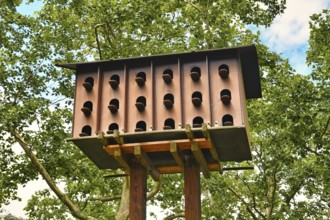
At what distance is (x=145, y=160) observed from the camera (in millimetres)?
5539

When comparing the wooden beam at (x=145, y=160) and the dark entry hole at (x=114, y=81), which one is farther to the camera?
the dark entry hole at (x=114, y=81)

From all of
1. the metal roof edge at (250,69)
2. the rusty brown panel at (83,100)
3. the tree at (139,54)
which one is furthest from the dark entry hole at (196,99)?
the tree at (139,54)

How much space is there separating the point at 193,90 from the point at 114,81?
1.12 m

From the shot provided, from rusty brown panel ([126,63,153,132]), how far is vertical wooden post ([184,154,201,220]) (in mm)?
759

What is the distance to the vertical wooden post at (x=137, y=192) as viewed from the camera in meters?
5.33

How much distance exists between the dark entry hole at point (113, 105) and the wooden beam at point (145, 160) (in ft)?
2.31

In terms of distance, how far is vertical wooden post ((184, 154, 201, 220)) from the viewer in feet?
17.2

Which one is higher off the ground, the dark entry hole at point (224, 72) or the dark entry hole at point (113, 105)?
the dark entry hole at point (224, 72)

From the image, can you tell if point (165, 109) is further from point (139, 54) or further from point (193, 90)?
point (139, 54)

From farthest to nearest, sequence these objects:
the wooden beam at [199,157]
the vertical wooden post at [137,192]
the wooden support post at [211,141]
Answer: the vertical wooden post at [137,192], the wooden beam at [199,157], the wooden support post at [211,141]

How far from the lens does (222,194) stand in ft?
45.9

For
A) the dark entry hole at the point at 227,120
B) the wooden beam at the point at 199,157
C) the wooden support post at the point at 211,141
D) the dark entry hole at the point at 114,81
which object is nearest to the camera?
the wooden support post at the point at 211,141

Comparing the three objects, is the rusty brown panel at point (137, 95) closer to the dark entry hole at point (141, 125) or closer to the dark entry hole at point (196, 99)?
the dark entry hole at point (141, 125)

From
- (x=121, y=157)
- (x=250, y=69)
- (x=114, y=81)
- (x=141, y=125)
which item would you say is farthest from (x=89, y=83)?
(x=250, y=69)
